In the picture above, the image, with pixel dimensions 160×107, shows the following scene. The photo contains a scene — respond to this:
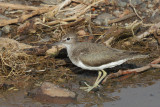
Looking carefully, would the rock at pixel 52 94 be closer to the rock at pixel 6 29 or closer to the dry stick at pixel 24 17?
the rock at pixel 6 29

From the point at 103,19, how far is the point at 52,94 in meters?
4.08

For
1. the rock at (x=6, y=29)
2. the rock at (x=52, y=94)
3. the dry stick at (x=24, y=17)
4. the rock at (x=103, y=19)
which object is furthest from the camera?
the rock at (x=103, y=19)

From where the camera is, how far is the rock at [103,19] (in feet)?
32.5

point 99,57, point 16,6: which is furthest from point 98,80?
point 16,6

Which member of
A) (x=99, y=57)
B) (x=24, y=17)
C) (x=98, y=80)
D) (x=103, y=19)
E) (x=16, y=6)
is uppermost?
(x=16, y=6)

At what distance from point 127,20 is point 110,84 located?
322 centimetres

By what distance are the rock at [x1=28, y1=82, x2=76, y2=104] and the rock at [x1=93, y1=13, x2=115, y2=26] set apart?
12.0 ft

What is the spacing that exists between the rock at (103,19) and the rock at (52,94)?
12.0 ft

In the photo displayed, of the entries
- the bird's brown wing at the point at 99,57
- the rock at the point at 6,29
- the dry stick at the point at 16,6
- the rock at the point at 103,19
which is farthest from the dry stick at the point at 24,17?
the bird's brown wing at the point at 99,57

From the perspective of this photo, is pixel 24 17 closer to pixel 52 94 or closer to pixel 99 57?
pixel 99 57

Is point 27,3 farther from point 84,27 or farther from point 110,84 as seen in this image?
point 110,84

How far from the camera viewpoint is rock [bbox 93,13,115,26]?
32.5 feet

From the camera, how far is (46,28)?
31.5 feet

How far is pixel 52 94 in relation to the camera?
6711mm
